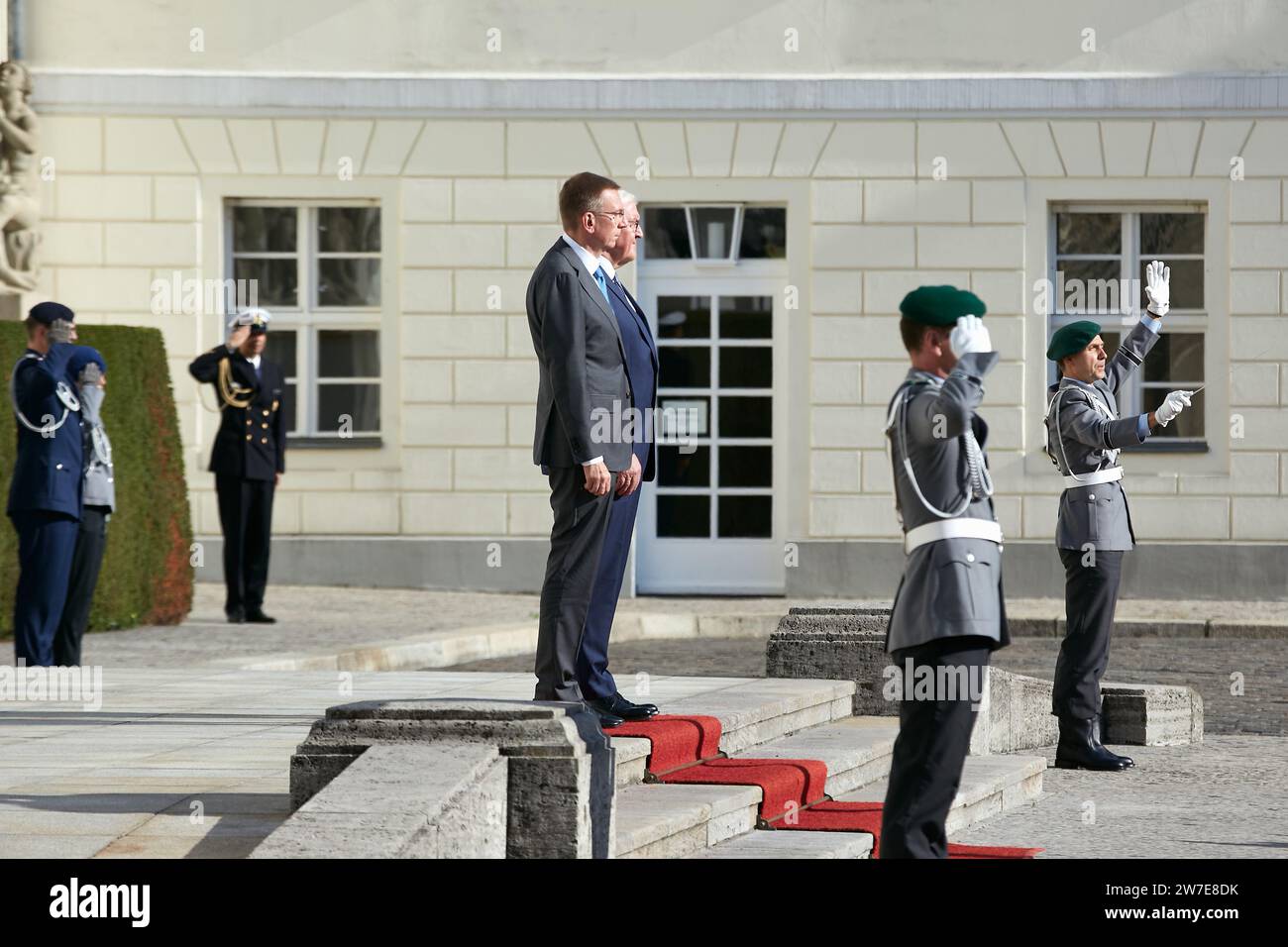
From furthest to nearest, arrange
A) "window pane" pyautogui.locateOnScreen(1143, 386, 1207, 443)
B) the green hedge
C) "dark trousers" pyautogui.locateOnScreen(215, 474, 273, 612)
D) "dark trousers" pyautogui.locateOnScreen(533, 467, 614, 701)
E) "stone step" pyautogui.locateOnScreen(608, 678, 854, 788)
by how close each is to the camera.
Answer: "window pane" pyautogui.locateOnScreen(1143, 386, 1207, 443), "dark trousers" pyautogui.locateOnScreen(215, 474, 273, 612), the green hedge, "stone step" pyautogui.locateOnScreen(608, 678, 854, 788), "dark trousers" pyautogui.locateOnScreen(533, 467, 614, 701)

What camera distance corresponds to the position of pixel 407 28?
17.1 meters

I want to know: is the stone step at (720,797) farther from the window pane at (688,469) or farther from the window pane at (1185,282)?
the window pane at (1185,282)

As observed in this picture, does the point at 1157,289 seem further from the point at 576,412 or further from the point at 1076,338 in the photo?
the point at 576,412

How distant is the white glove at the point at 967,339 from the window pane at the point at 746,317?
1161 centimetres

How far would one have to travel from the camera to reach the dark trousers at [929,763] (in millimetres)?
5453

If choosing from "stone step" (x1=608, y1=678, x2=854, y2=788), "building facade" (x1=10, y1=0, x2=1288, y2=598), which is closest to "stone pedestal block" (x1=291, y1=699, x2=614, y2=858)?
"stone step" (x1=608, y1=678, x2=854, y2=788)

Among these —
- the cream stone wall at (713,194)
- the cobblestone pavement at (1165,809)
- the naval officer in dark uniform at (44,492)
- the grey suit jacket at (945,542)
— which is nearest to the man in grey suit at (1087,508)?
the cobblestone pavement at (1165,809)

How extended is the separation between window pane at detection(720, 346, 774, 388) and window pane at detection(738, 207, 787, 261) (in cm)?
71

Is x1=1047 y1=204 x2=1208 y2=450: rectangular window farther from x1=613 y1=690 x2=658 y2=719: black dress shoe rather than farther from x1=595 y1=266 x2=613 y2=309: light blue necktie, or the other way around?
x1=595 y1=266 x2=613 y2=309: light blue necktie

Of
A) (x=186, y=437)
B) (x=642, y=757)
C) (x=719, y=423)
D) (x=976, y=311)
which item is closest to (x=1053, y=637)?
(x=719, y=423)

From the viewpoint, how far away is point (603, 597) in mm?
7105

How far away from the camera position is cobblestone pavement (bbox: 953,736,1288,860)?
287 inches

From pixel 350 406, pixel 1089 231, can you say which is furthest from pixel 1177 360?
pixel 350 406

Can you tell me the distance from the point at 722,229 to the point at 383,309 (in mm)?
2658
